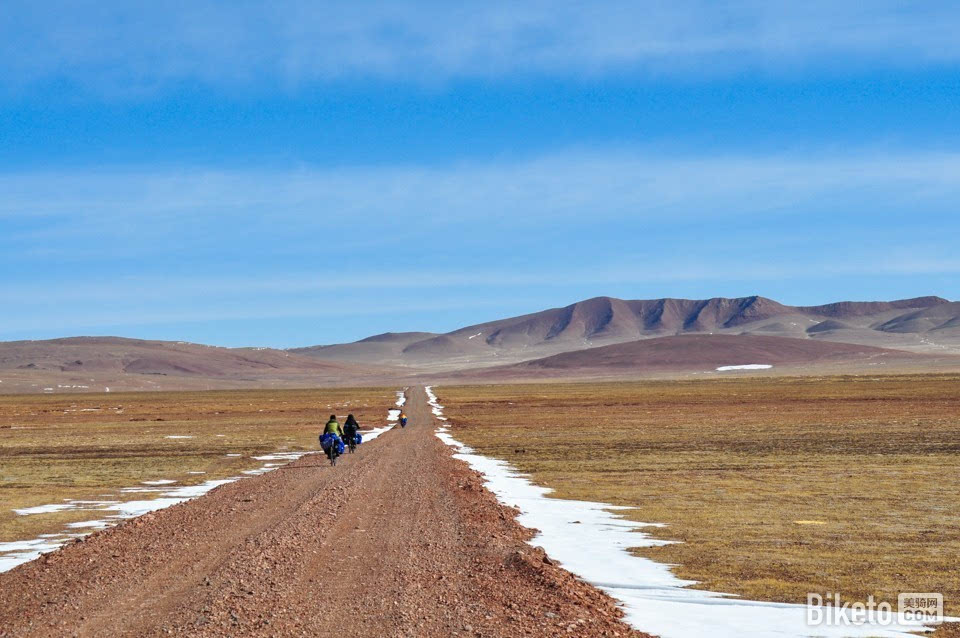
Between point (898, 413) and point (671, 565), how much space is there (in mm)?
47724

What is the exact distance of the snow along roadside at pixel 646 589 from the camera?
10016 mm

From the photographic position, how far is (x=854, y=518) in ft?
57.5

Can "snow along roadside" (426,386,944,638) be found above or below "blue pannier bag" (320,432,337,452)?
below

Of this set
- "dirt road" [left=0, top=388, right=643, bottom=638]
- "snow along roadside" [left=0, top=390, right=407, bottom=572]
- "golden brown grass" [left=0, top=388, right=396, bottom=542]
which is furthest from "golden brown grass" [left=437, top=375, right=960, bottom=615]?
"golden brown grass" [left=0, top=388, right=396, bottom=542]

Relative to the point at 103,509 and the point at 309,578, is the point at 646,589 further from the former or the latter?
the point at 103,509

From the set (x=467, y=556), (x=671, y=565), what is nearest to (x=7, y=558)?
(x=467, y=556)

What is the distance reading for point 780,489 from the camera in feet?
73.6

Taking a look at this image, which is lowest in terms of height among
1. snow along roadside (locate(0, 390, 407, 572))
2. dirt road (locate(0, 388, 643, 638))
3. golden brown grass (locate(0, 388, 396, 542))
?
golden brown grass (locate(0, 388, 396, 542))

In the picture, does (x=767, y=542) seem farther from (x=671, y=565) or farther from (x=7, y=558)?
(x=7, y=558)

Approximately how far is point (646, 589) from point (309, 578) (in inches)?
163

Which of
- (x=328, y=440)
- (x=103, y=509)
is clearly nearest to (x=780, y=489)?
(x=328, y=440)

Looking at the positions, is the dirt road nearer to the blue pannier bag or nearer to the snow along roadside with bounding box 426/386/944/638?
the snow along roadside with bounding box 426/386/944/638

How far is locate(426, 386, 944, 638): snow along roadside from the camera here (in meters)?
10.0

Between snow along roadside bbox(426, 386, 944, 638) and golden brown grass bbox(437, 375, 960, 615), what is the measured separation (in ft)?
1.60
